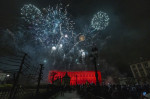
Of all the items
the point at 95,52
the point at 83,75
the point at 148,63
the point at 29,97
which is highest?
the point at 148,63

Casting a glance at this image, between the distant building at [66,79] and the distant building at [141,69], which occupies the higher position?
the distant building at [141,69]

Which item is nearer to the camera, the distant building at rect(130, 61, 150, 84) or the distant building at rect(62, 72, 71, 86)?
the distant building at rect(62, 72, 71, 86)

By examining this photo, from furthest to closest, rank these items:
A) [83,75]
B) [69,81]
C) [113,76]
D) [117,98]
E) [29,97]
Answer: [113,76] → [83,75] → [69,81] → [117,98] → [29,97]

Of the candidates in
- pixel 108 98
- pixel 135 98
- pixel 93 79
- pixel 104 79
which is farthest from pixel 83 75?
pixel 108 98

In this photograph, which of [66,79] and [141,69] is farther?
[141,69]

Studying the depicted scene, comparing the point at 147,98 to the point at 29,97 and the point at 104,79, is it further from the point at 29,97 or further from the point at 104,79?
the point at 104,79

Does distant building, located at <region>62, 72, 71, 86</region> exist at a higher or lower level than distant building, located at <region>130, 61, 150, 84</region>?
lower

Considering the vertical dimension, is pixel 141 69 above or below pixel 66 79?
above

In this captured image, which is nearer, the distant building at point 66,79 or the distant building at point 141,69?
the distant building at point 66,79

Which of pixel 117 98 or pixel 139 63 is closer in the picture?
pixel 117 98

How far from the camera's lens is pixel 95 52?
10555 millimetres

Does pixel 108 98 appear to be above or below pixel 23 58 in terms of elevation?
below

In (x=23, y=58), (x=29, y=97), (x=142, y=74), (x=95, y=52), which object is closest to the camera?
(x=23, y=58)

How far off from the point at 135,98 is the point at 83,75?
1533 inches
